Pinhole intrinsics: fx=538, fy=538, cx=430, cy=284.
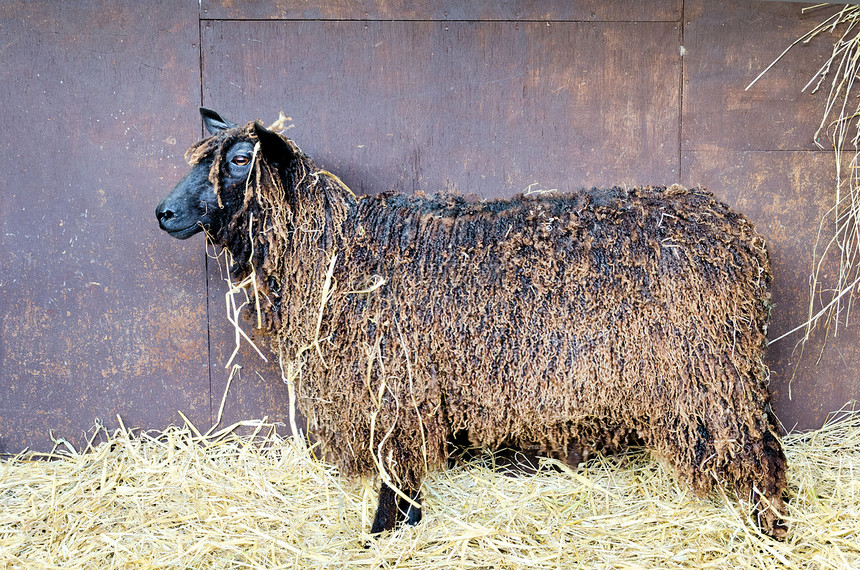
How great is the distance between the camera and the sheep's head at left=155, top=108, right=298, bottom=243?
245 centimetres

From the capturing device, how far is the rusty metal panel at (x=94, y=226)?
313cm

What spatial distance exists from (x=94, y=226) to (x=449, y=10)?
96.8 inches

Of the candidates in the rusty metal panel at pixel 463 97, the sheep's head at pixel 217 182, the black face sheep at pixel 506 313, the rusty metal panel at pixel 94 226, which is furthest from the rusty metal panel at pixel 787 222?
the rusty metal panel at pixel 94 226

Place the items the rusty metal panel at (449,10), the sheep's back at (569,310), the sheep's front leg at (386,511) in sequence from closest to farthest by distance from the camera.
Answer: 1. the sheep's back at (569,310)
2. the sheep's front leg at (386,511)
3. the rusty metal panel at (449,10)

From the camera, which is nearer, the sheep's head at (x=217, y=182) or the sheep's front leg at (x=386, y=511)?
the sheep's head at (x=217, y=182)

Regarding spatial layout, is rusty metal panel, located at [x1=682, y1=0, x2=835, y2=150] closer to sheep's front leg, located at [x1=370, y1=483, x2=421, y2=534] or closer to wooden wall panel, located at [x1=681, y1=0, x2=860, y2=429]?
wooden wall panel, located at [x1=681, y1=0, x2=860, y2=429]

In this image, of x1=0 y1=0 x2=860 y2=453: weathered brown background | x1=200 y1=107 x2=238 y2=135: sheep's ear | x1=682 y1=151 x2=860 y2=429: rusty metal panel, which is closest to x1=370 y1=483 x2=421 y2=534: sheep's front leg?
x1=0 y1=0 x2=860 y2=453: weathered brown background

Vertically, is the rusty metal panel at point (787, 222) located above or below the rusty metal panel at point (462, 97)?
below

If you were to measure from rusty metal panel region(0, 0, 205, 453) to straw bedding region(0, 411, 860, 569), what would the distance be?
12.7 inches

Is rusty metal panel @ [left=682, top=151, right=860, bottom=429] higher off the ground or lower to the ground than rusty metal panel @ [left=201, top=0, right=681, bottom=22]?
lower

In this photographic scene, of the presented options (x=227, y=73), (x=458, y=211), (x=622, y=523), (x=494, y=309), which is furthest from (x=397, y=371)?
(x=227, y=73)

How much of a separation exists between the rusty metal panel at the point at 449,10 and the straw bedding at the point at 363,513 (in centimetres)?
247

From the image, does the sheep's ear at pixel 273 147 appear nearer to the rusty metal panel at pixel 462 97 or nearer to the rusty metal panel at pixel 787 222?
the rusty metal panel at pixel 462 97

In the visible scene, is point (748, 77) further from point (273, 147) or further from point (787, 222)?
point (273, 147)
